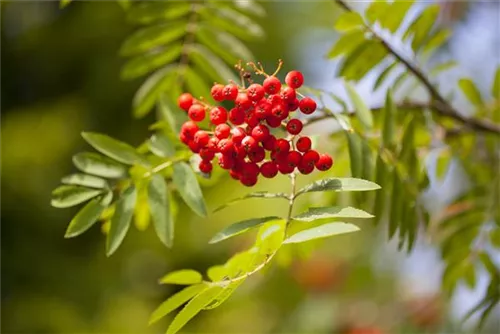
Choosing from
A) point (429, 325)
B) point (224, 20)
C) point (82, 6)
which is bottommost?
point (429, 325)

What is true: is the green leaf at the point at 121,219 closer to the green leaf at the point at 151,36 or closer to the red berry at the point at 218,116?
the red berry at the point at 218,116

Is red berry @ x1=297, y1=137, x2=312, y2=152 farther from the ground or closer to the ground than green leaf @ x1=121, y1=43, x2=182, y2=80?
closer to the ground

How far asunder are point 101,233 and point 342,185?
380 cm

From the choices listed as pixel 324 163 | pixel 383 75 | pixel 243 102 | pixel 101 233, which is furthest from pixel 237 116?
pixel 101 233

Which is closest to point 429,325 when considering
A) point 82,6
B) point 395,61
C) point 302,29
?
point 395,61

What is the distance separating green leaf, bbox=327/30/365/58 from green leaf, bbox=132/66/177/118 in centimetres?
32

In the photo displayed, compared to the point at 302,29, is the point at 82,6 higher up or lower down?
higher up

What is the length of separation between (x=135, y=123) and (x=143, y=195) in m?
3.54

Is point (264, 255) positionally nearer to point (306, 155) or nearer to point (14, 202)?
point (306, 155)

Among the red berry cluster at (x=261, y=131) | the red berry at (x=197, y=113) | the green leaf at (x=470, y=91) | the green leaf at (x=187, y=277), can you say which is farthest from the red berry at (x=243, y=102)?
the green leaf at (x=470, y=91)

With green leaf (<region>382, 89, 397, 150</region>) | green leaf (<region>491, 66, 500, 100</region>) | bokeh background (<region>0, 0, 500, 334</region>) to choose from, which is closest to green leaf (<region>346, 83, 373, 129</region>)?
green leaf (<region>382, 89, 397, 150</region>)

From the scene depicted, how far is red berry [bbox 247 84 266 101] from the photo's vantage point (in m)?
0.86

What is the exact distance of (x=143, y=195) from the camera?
123 cm

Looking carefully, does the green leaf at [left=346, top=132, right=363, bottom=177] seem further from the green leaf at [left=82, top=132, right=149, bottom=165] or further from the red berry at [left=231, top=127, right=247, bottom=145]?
the green leaf at [left=82, top=132, right=149, bottom=165]
